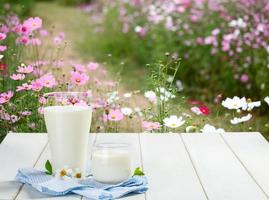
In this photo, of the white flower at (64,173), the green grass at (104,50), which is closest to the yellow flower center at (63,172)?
the white flower at (64,173)

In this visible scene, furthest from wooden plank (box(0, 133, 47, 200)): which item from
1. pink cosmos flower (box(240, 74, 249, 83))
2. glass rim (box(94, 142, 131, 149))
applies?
pink cosmos flower (box(240, 74, 249, 83))

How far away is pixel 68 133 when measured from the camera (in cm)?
165

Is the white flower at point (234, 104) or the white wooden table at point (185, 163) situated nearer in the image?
the white wooden table at point (185, 163)

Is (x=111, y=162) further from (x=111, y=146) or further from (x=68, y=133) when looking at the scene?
(x=68, y=133)

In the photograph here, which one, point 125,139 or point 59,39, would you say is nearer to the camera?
point 125,139

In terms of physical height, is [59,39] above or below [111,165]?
A: below

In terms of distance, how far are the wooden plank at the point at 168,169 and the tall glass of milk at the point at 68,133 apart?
7.5 inches

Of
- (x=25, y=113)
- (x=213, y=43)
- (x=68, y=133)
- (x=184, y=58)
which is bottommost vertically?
(x=184, y=58)

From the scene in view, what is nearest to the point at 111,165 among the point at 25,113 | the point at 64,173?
the point at 64,173

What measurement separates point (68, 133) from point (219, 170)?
0.42 meters

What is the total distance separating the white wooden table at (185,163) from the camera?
1.58 meters

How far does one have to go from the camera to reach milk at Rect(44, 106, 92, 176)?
163 centimetres

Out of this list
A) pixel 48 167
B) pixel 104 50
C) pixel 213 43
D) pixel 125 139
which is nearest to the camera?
pixel 48 167

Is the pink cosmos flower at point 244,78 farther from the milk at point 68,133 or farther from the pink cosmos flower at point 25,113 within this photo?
the milk at point 68,133
